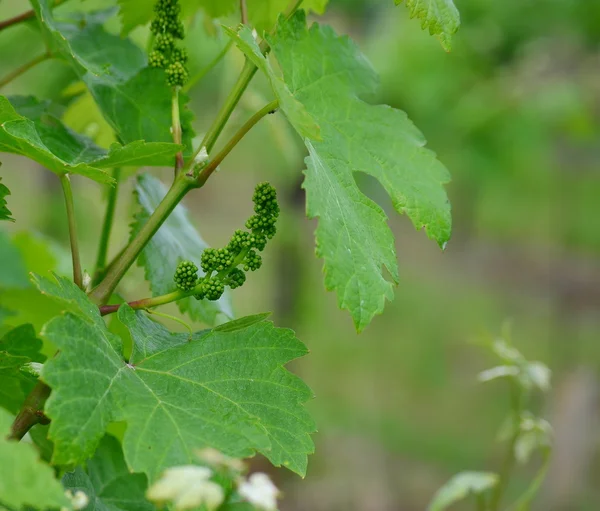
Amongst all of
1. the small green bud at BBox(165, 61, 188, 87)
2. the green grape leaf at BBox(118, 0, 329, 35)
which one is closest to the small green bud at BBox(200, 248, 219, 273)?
the small green bud at BBox(165, 61, 188, 87)

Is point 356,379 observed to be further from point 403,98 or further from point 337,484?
point 403,98

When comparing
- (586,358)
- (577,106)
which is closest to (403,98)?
(577,106)

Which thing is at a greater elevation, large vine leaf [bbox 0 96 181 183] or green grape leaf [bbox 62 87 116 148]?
green grape leaf [bbox 62 87 116 148]

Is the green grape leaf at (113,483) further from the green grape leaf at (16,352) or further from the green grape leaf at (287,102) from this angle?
the green grape leaf at (287,102)

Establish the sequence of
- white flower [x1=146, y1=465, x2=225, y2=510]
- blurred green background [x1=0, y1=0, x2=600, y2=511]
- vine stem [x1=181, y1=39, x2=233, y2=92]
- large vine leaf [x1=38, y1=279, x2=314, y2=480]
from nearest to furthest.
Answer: white flower [x1=146, y1=465, x2=225, y2=510]
large vine leaf [x1=38, y1=279, x2=314, y2=480]
vine stem [x1=181, y1=39, x2=233, y2=92]
blurred green background [x1=0, y1=0, x2=600, y2=511]

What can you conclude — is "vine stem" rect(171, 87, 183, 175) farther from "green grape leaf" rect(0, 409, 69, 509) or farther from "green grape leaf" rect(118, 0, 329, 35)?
"green grape leaf" rect(0, 409, 69, 509)

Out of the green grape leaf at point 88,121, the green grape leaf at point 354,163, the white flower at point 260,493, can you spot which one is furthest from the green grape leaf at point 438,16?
the green grape leaf at point 88,121
